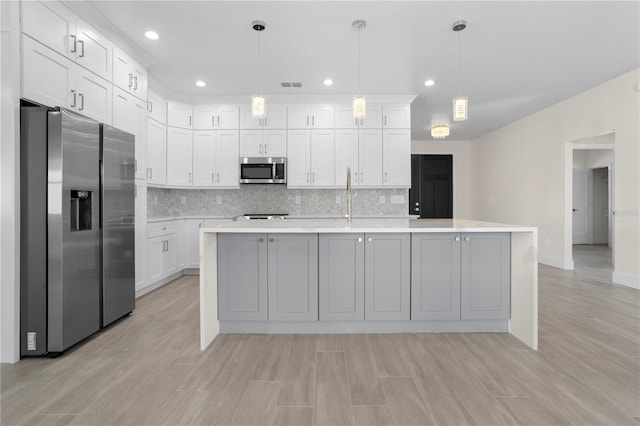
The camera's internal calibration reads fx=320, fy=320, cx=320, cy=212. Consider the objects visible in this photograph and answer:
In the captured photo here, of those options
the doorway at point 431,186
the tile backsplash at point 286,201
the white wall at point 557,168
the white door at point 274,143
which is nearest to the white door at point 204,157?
the tile backsplash at point 286,201

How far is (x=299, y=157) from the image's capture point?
5.25m

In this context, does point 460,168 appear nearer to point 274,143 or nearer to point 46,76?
point 274,143

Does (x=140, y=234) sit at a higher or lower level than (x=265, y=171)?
lower

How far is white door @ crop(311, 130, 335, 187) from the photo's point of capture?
17.2ft

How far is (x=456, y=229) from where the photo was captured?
253 cm

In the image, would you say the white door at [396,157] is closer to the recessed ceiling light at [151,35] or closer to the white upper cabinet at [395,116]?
the white upper cabinet at [395,116]

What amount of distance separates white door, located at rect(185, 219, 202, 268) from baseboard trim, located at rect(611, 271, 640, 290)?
20.2ft

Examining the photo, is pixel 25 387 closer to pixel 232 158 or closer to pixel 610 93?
pixel 232 158

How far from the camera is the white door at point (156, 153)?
4.50 meters

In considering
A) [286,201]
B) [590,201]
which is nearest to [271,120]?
[286,201]

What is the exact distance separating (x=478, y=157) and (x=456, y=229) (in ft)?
22.6

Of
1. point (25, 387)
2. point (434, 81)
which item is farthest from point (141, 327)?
point (434, 81)

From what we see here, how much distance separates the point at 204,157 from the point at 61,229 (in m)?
3.13

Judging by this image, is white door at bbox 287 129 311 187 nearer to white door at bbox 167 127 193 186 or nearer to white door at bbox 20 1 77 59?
white door at bbox 167 127 193 186
